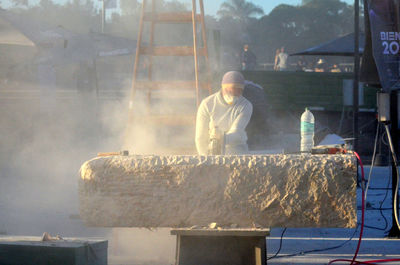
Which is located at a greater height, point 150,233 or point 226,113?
point 226,113

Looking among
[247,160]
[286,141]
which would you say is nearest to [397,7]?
[247,160]

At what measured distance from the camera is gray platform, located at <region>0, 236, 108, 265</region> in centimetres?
421

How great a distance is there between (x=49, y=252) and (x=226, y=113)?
2249 mm

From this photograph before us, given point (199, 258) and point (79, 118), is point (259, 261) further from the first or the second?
point (79, 118)

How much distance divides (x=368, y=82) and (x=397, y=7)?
0.79 m

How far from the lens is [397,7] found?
6.23 m

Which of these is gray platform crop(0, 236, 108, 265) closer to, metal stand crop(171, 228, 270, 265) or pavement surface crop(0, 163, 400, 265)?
metal stand crop(171, 228, 270, 265)

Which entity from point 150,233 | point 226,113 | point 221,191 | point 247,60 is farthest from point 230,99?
point 247,60

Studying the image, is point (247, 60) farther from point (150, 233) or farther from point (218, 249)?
point (218, 249)

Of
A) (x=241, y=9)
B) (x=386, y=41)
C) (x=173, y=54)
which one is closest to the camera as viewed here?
(x=386, y=41)

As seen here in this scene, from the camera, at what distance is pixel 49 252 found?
425cm

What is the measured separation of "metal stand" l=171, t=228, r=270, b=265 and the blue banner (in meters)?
2.81

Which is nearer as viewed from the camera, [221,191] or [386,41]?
[221,191]

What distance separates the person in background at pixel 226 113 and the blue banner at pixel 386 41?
147 cm
